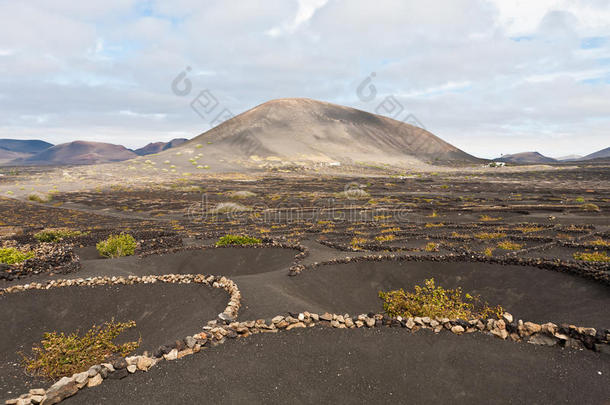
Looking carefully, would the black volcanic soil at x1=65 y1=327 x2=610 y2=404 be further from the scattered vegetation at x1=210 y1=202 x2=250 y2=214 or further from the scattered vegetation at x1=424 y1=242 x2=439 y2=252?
the scattered vegetation at x1=210 y1=202 x2=250 y2=214

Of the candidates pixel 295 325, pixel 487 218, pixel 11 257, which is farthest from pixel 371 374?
pixel 487 218

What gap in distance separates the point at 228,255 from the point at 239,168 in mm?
126765

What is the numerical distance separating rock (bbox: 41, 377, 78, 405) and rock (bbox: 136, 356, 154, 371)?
1.13m

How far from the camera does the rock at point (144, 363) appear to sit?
6.82 meters

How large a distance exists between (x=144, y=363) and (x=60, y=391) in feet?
4.76

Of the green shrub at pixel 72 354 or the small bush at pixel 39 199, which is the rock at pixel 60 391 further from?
the small bush at pixel 39 199

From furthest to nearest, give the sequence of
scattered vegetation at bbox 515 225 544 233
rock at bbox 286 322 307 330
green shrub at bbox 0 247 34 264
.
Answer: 1. scattered vegetation at bbox 515 225 544 233
2. green shrub at bbox 0 247 34 264
3. rock at bbox 286 322 307 330

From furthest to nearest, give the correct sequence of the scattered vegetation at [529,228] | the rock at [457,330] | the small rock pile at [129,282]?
the scattered vegetation at [529,228] < the small rock pile at [129,282] < the rock at [457,330]

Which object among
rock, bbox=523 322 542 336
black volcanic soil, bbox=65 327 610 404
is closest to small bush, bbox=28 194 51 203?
black volcanic soil, bbox=65 327 610 404

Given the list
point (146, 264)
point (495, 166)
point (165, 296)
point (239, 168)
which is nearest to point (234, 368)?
point (165, 296)

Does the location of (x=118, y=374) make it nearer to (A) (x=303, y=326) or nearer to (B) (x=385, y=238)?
(A) (x=303, y=326)

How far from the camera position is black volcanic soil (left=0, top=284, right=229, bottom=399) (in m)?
9.94

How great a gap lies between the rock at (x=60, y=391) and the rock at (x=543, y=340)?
10221mm

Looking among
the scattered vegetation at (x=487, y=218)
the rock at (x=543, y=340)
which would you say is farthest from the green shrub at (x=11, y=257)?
the scattered vegetation at (x=487, y=218)
